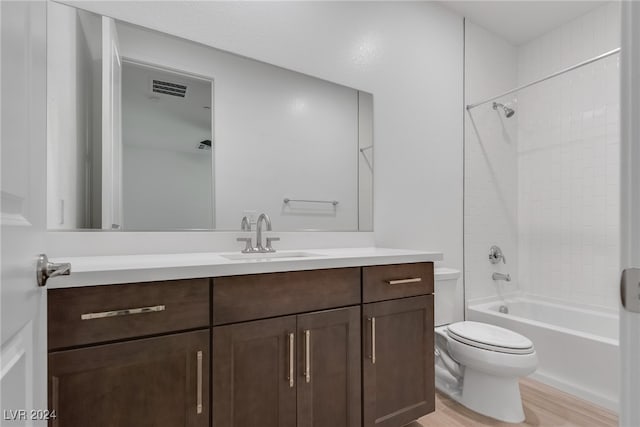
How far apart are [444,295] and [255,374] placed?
56.1 inches

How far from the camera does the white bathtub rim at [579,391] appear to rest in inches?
73.7

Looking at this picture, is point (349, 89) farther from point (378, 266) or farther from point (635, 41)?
point (635, 41)

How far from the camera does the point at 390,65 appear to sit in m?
2.25

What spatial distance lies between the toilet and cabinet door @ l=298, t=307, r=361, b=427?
767 mm

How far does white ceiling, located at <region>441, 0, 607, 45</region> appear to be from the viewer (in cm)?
251

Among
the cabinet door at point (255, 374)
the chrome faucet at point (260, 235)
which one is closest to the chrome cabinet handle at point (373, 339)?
the cabinet door at point (255, 374)

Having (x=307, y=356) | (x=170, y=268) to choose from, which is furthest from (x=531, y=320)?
(x=170, y=268)

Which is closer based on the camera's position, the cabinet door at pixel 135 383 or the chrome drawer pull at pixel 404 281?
the cabinet door at pixel 135 383

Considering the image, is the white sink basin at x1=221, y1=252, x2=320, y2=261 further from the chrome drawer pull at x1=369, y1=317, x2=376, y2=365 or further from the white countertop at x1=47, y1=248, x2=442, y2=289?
the chrome drawer pull at x1=369, y1=317, x2=376, y2=365

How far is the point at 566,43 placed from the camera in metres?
2.76

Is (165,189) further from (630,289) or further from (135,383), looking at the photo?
(630,289)

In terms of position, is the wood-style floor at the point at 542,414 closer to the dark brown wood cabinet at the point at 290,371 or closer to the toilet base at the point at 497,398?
the toilet base at the point at 497,398

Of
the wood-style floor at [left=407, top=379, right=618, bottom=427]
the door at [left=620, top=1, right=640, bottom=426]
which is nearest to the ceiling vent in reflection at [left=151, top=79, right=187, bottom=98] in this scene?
the door at [left=620, top=1, right=640, bottom=426]

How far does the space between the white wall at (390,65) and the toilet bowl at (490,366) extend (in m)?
0.68
